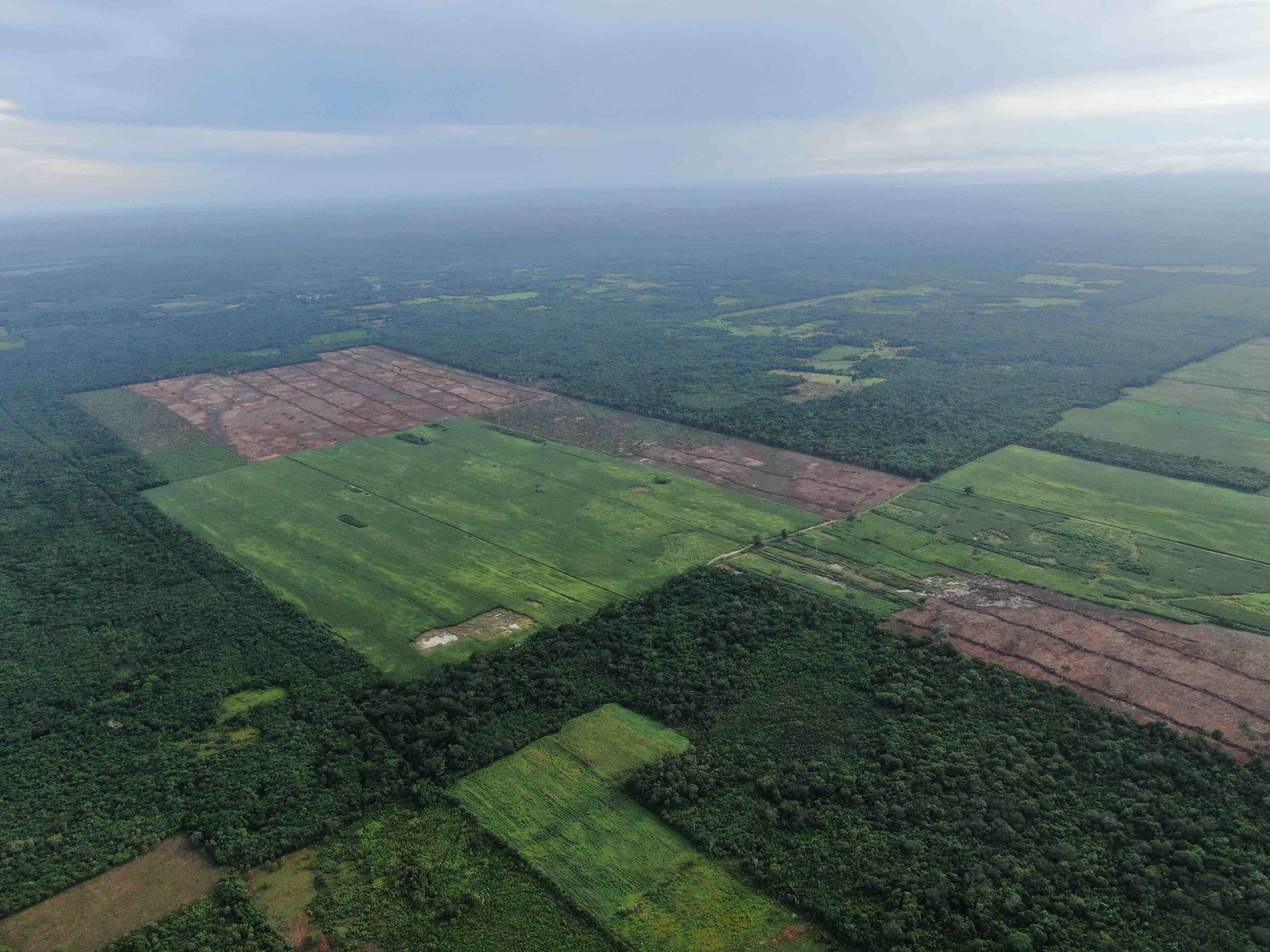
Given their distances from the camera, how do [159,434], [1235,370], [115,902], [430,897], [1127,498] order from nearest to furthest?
[430,897]
[115,902]
[1127,498]
[159,434]
[1235,370]

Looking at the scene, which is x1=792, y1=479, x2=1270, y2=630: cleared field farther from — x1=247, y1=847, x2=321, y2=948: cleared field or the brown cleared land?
the brown cleared land

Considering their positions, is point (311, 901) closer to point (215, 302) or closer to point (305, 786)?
point (305, 786)

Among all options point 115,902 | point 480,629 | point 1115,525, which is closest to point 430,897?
point 115,902

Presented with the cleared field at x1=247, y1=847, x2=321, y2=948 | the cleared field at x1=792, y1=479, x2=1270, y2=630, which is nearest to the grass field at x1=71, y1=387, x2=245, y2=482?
the cleared field at x1=247, y1=847, x2=321, y2=948

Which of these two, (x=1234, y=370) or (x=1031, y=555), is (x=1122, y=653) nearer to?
(x=1031, y=555)

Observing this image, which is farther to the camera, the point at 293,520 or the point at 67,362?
the point at 67,362

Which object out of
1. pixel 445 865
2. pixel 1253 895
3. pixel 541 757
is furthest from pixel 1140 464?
pixel 445 865
